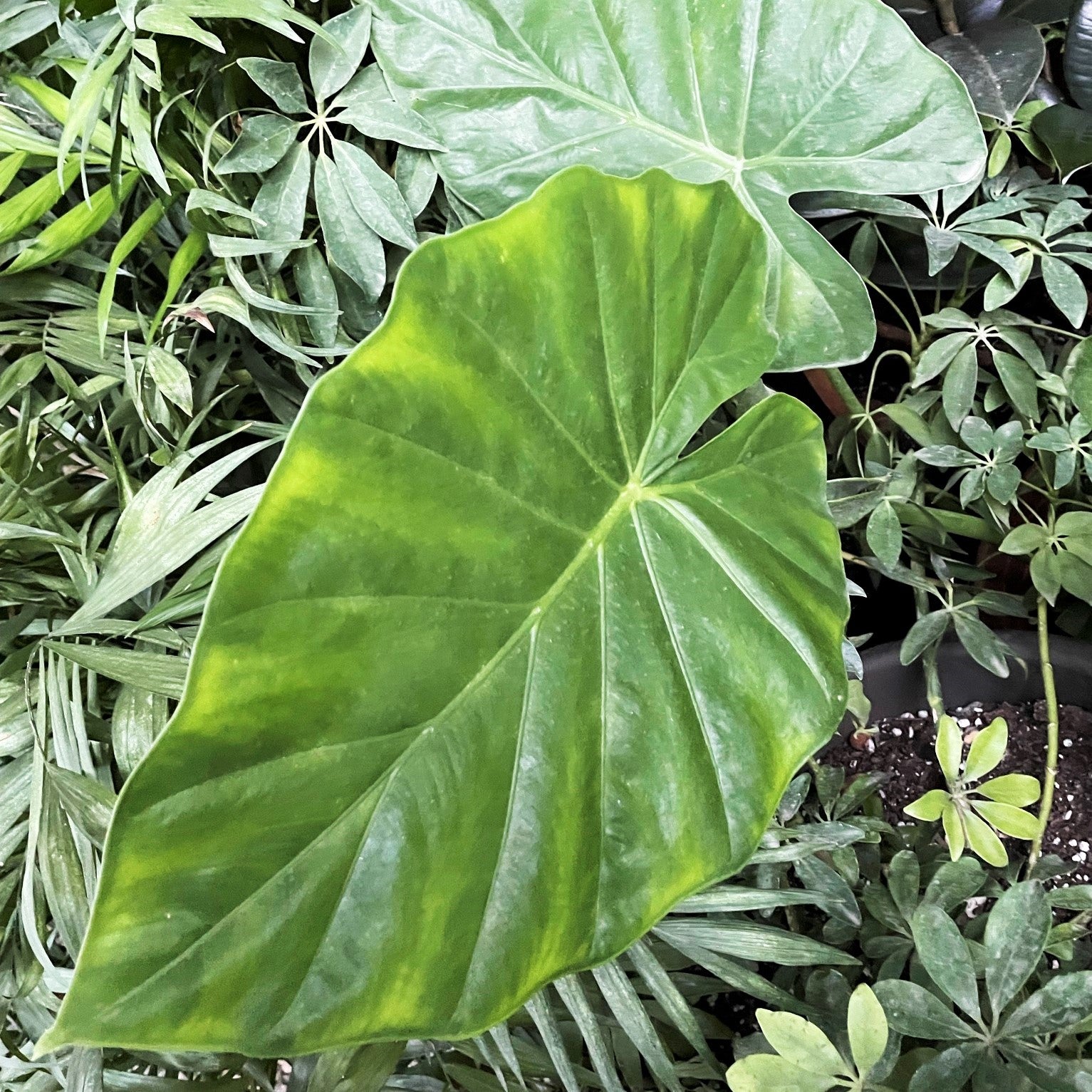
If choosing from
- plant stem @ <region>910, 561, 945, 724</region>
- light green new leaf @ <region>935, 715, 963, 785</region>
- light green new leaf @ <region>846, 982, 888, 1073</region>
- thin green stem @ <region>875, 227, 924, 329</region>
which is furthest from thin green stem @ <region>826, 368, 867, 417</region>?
light green new leaf @ <region>846, 982, 888, 1073</region>

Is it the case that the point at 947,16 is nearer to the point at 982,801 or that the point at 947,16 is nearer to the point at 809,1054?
the point at 982,801

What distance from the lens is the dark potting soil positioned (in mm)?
925

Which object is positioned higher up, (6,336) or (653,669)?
(6,336)

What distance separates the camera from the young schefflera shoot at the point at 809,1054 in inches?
20.6

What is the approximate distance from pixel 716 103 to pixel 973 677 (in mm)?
766

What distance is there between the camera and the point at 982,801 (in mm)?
737

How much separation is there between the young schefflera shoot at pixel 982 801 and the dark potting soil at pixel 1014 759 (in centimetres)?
22

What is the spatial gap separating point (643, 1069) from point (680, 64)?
92 cm

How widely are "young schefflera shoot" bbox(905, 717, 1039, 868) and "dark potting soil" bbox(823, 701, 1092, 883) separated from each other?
224 mm

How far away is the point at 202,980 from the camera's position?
0.31 m

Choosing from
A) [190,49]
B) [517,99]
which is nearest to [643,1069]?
[517,99]

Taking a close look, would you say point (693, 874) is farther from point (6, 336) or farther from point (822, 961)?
point (6, 336)

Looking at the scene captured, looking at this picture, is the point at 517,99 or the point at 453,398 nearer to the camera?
the point at 453,398

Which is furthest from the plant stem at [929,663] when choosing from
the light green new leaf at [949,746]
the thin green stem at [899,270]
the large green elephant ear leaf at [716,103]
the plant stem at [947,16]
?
the plant stem at [947,16]
